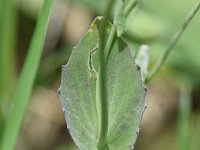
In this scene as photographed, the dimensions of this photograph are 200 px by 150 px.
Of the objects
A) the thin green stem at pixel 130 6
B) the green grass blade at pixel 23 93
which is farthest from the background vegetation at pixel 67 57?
the thin green stem at pixel 130 6

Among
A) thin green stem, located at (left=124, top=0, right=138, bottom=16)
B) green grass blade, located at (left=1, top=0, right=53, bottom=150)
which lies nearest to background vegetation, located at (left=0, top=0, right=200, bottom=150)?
green grass blade, located at (left=1, top=0, right=53, bottom=150)

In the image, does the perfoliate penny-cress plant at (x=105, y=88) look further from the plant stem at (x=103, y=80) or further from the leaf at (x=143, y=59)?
the leaf at (x=143, y=59)

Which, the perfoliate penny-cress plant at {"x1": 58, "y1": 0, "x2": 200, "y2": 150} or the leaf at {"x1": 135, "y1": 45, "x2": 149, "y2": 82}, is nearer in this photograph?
the perfoliate penny-cress plant at {"x1": 58, "y1": 0, "x2": 200, "y2": 150}

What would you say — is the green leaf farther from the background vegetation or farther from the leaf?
the background vegetation

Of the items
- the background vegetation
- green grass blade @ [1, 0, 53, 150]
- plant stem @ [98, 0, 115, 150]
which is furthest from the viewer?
the background vegetation

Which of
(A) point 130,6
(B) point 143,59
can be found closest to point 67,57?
(B) point 143,59

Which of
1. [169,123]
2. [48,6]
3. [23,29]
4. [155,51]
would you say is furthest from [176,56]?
[48,6]

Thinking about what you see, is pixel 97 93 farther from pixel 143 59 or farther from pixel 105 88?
pixel 143 59
